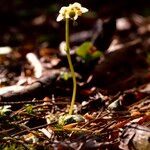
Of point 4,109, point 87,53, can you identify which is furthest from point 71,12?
point 87,53

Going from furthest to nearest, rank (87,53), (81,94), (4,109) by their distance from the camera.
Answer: (87,53) → (81,94) → (4,109)

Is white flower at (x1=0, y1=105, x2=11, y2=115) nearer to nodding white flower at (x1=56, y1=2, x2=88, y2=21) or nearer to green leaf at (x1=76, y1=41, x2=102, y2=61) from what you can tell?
nodding white flower at (x1=56, y1=2, x2=88, y2=21)

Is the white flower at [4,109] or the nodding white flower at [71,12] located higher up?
the nodding white flower at [71,12]

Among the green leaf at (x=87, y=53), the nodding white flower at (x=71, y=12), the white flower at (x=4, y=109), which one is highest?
the green leaf at (x=87, y=53)

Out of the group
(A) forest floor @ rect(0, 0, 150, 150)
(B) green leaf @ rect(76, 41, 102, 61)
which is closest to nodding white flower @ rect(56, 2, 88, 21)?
(A) forest floor @ rect(0, 0, 150, 150)

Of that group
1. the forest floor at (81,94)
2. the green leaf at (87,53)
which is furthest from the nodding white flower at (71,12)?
the green leaf at (87,53)

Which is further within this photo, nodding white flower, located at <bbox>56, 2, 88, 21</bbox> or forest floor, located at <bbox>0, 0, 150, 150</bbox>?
nodding white flower, located at <bbox>56, 2, 88, 21</bbox>

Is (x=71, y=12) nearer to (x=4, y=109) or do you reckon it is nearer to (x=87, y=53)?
(x=4, y=109)

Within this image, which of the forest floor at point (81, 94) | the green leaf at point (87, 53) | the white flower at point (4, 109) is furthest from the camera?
the green leaf at point (87, 53)

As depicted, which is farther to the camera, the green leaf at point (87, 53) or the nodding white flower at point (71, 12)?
the green leaf at point (87, 53)

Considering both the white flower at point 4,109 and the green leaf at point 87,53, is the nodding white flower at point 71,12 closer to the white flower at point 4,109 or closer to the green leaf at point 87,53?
the white flower at point 4,109

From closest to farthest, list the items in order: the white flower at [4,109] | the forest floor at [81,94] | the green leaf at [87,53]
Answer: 1. the forest floor at [81,94]
2. the white flower at [4,109]
3. the green leaf at [87,53]

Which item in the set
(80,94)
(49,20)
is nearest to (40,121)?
(80,94)

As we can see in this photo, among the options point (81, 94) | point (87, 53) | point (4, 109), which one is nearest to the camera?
point (4, 109)
